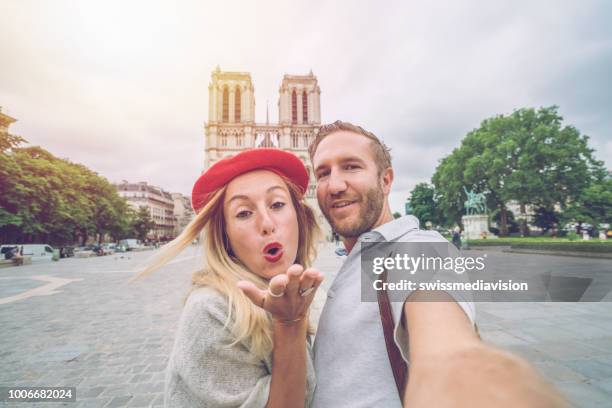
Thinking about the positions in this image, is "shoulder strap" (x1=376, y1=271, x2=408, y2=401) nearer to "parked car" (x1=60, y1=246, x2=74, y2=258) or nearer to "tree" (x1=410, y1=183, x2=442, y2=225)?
"parked car" (x1=60, y1=246, x2=74, y2=258)

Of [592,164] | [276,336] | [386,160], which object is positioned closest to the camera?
[276,336]

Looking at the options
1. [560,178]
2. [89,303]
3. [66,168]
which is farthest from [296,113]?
[89,303]

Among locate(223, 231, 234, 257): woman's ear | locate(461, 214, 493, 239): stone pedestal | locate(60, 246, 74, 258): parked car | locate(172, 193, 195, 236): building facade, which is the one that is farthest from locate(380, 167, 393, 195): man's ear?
locate(172, 193, 195, 236): building facade

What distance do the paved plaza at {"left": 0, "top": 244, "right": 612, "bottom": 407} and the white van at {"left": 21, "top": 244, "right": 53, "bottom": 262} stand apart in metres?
20.4

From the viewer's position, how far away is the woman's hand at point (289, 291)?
2.74 feet

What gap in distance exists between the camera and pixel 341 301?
4.32 ft

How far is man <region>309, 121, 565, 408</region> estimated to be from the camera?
0.57 metres

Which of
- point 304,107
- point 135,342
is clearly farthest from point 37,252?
point 304,107

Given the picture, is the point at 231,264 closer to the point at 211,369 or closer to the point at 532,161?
the point at 211,369

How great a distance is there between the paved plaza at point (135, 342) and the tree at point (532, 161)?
2240cm

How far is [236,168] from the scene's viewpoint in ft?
5.15

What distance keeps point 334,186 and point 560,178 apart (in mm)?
30531

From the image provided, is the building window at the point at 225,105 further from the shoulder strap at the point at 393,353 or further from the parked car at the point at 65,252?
the shoulder strap at the point at 393,353

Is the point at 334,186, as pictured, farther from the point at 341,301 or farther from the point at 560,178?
the point at 560,178
